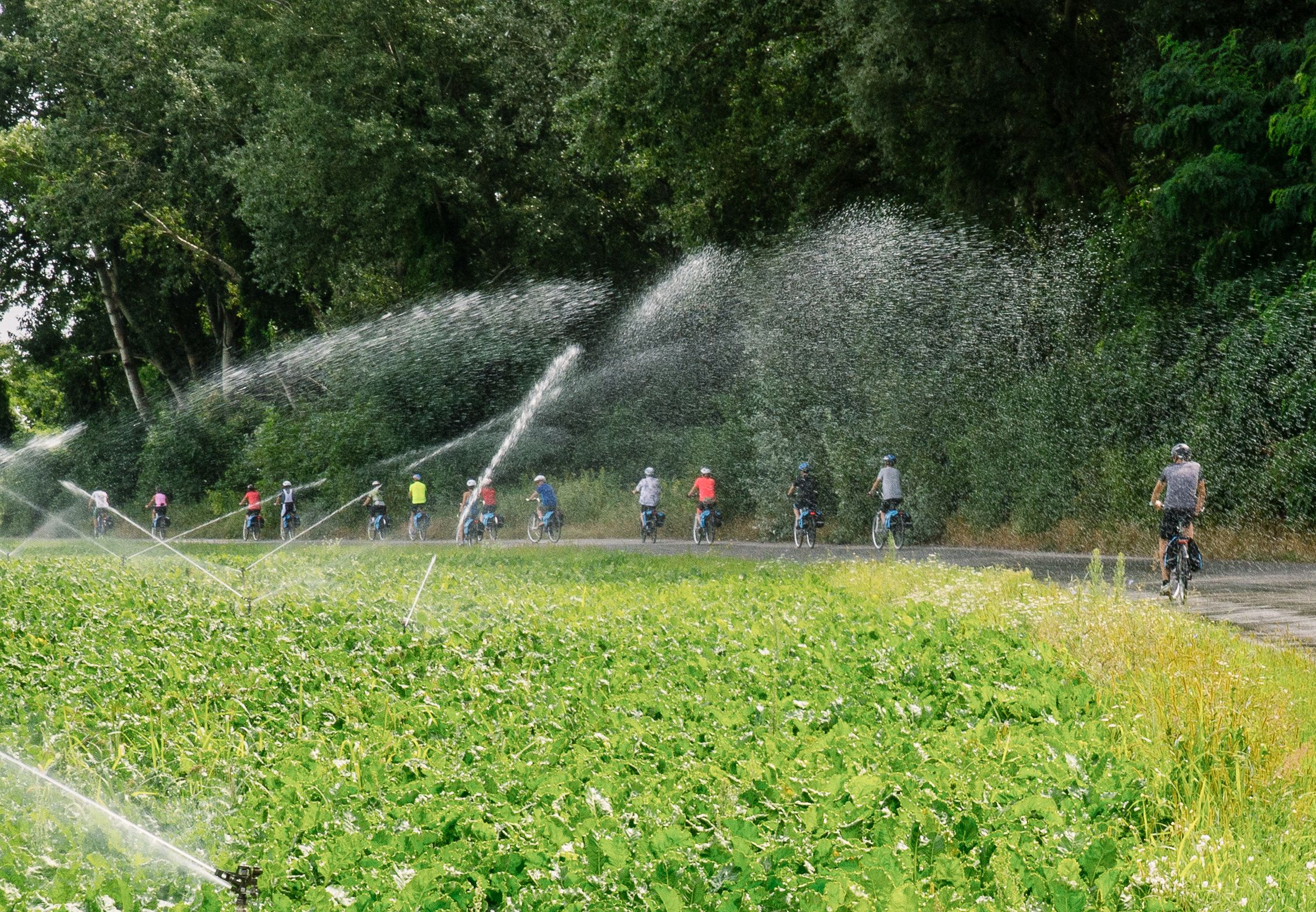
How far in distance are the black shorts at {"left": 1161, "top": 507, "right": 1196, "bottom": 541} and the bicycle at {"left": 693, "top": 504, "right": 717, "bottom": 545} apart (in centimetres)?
1522

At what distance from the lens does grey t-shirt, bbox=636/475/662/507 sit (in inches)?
1166

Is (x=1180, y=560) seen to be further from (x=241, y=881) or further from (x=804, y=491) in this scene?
(x=804, y=491)

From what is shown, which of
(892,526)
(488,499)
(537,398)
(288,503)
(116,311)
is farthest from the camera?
(116,311)

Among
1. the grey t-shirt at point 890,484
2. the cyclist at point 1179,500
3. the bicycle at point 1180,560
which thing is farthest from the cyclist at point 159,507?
the bicycle at point 1180,560

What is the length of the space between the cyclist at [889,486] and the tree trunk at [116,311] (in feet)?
117

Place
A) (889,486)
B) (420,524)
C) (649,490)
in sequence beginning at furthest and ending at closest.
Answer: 1. (420,524)
2. (649,490)
3. (889,486)

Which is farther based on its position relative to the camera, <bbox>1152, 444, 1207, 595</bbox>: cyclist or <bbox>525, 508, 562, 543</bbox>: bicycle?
<bbox>525, 508, 562, 543</bbox>: bicycle

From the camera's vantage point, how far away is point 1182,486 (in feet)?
45.7

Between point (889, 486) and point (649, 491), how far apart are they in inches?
266

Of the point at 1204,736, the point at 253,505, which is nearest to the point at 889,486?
the point at 1204,736

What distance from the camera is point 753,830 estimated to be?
4.39 metres

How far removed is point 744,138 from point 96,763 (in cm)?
2361

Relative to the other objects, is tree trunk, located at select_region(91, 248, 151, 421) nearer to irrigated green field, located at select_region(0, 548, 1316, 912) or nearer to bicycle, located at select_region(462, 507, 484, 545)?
bicycle, located at select_region(462, 507, 484, 545)

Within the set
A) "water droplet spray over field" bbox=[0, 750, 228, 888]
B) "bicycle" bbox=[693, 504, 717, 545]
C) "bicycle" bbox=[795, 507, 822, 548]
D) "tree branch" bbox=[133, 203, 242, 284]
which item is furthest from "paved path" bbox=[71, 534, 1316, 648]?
"tree branch" bbox=[133, 203, 242, 284]
